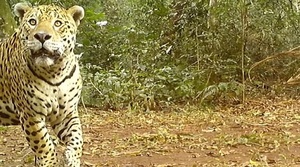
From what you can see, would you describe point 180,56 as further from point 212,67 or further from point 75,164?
point 75,164

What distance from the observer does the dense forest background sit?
1051cm

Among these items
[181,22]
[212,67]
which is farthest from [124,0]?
[212,67]

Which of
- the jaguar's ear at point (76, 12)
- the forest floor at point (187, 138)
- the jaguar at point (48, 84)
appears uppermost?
the jaguar's ear at point (76, 12)

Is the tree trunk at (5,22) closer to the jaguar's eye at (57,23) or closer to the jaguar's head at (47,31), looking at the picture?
the jaguar's head at (47,31)

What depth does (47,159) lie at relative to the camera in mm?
5172

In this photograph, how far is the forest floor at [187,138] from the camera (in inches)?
240

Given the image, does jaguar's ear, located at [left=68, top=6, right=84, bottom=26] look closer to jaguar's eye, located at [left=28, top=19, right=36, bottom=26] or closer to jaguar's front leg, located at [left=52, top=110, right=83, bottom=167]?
jaguar's eye, located at [left=28, top=19, right=36, bottom=26]

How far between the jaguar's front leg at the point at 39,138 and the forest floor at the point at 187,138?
Result: 3.12 feet

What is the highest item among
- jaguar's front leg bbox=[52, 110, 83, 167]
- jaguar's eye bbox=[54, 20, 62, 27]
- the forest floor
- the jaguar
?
jaguar's eye bbox=[54, 20, 62, 27]

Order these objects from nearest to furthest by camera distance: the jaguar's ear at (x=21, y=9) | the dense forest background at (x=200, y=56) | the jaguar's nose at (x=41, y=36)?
the jaguar's nose at (x=41, y=36) → the jaguar's ear at (x=21, y=9) → the dense forest background at (x=200, y=56)

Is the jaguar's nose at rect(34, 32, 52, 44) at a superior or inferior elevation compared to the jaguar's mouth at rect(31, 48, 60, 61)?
superior

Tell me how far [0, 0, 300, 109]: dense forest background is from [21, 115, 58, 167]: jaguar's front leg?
484cm

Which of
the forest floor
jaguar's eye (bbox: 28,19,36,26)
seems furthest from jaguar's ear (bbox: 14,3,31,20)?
the forest floor

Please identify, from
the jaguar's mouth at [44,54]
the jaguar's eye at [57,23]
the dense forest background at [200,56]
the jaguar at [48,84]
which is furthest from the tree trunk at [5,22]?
the jaguar's mouth at [44,54]
